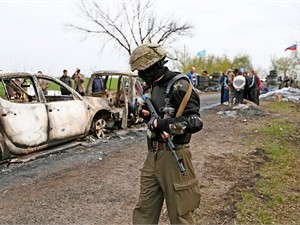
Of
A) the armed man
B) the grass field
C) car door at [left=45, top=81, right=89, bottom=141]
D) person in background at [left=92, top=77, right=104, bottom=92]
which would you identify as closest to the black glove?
the armed man

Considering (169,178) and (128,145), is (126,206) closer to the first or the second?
(169,178)

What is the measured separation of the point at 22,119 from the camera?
6.33 metres

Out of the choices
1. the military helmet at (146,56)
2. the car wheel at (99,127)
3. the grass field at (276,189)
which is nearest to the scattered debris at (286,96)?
the grass field at (276,189)

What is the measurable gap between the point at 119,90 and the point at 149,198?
23.6ft

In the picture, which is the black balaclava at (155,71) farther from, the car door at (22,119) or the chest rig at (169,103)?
the car door at (22,119)

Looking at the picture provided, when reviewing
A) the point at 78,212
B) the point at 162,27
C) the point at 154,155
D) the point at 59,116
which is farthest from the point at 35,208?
the point at 162,27

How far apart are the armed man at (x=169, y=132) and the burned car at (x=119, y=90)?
5.69 meters

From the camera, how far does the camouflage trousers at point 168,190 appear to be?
3.05 meters

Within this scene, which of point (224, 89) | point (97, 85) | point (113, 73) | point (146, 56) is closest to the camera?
point (146, 56)

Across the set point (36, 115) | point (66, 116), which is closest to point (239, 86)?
point (66, 116)

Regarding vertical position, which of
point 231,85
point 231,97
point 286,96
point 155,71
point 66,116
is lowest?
point 286,96

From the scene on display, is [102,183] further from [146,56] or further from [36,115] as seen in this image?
[146,56]

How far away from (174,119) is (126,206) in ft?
6.56

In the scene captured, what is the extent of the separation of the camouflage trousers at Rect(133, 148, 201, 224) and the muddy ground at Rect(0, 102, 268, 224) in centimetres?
99
